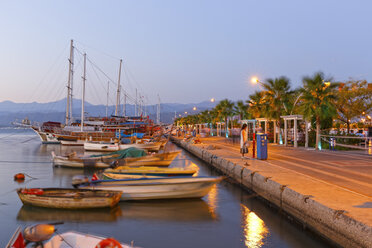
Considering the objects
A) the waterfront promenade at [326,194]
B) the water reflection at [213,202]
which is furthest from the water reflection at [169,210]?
the waterfront promenade at [326,194]

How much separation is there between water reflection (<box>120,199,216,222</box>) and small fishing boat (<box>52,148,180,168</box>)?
1011 cm

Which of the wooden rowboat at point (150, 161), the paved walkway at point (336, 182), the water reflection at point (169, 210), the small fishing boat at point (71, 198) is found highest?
the paved walkway at point (336, 182)

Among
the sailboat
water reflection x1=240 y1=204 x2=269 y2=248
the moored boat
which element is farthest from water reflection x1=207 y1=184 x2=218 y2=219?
the sailboat

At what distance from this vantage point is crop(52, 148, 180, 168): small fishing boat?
85.8 feet

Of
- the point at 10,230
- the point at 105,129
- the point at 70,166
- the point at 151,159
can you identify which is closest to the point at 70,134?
the point at 105,129

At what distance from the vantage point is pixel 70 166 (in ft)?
95.7

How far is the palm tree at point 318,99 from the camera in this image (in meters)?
28.9

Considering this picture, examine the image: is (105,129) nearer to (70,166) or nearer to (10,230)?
(70,166)

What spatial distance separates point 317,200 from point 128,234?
6788mm

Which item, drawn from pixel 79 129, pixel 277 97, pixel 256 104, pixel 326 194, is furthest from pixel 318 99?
pixel 79 129

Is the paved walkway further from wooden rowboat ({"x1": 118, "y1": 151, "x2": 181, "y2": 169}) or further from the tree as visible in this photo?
the tree

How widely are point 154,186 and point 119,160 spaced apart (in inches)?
428

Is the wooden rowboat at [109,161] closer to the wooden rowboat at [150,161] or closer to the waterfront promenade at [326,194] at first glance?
the wooden rowboat at [150,161]

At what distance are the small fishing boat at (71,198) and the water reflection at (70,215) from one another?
26cm
